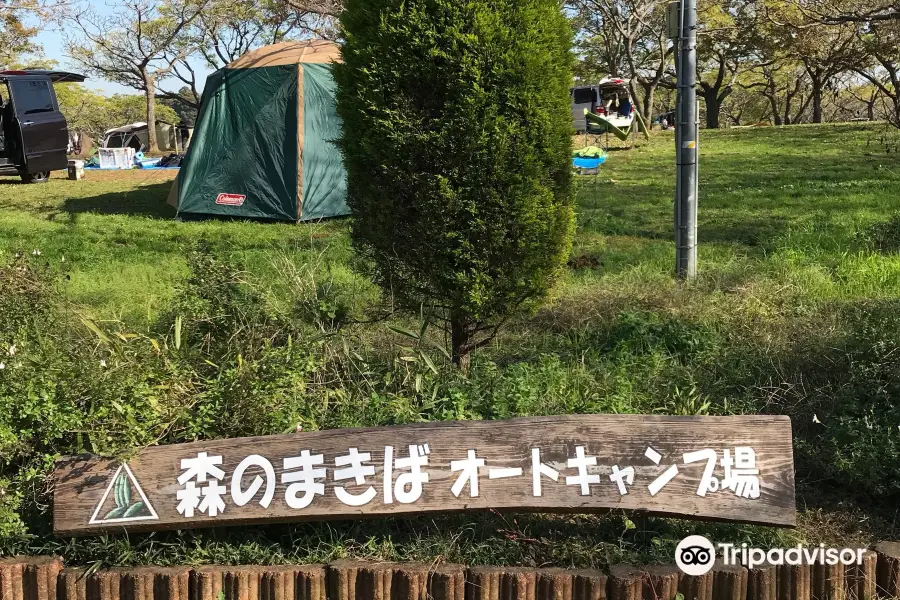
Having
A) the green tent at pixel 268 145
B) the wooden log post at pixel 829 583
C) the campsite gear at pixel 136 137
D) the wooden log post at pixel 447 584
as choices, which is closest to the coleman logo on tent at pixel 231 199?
the green tent at pixel 268 145

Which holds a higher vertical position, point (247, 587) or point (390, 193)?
point (390, 193)

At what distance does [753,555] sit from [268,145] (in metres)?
8.80

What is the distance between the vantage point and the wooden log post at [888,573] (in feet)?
9.12

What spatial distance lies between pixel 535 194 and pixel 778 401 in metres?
1.58

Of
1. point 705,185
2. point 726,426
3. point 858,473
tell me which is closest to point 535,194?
point 726,426

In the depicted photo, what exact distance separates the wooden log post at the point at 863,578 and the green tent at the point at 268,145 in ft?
27.0

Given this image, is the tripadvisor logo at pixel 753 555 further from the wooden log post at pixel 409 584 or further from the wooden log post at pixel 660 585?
the wooden log post at pixel 409 584

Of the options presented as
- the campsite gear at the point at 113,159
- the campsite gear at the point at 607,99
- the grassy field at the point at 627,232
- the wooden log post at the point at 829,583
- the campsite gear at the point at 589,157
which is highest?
the campsite gear at the point at 607,99

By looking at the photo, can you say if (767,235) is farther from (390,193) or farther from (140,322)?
(140,322)

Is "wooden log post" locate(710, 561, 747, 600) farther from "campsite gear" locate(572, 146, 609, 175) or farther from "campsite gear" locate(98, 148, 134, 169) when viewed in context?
"campsite gear" locate(98, 148, 134, 169)

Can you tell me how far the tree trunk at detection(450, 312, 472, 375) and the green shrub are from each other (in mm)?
195

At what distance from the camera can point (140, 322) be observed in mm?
5148

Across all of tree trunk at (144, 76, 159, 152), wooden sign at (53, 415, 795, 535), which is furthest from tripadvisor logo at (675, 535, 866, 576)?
tree trunk at (144, 76, 159, 152)

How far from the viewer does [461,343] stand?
166 inches
